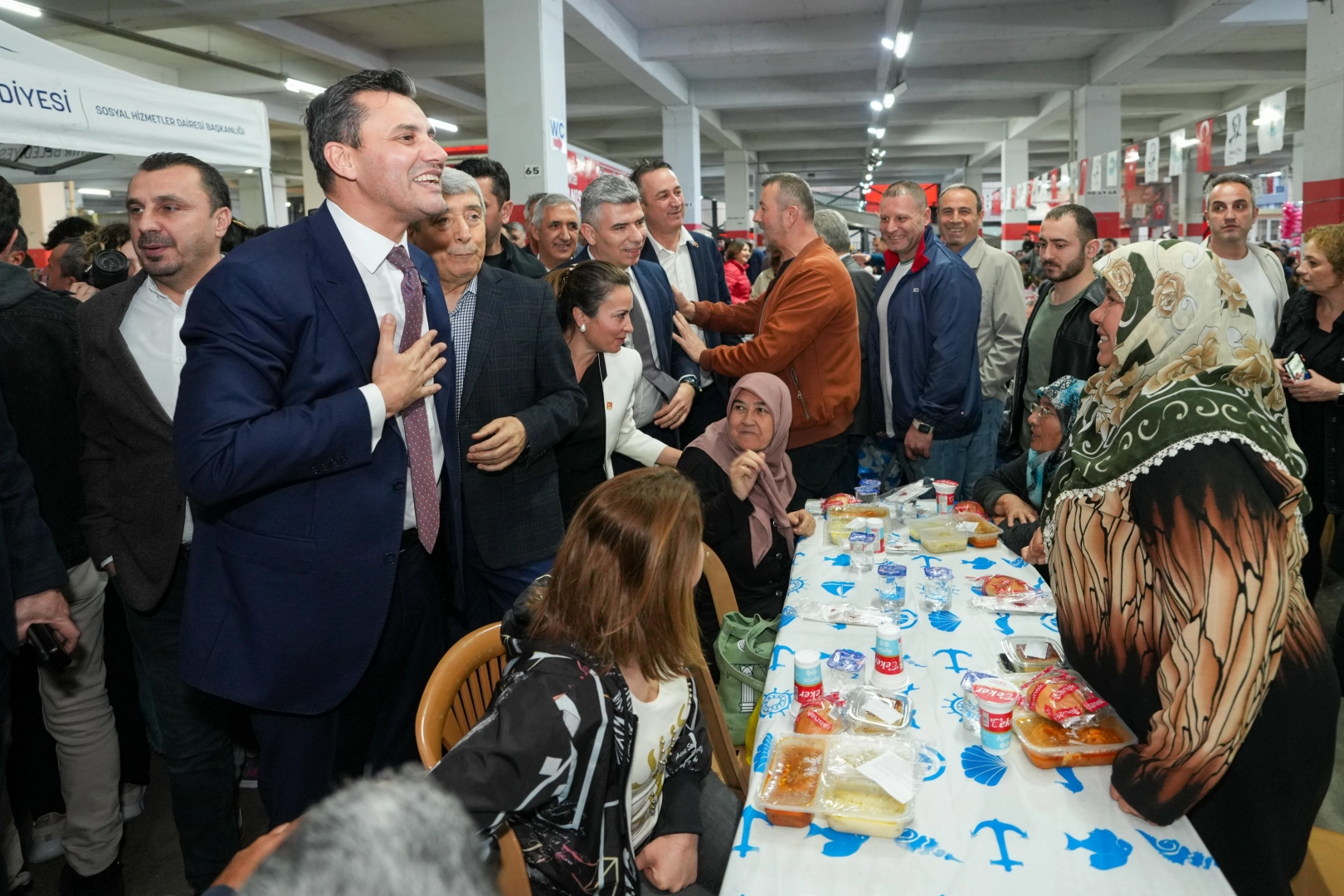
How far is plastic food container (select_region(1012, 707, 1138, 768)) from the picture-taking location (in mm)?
1473

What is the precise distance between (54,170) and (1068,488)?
18.3ft

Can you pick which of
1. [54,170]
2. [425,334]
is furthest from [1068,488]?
[54,170]

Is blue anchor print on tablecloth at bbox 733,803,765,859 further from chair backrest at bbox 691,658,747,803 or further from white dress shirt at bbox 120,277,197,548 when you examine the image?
white dress shirt at bbox 120,277,197,548

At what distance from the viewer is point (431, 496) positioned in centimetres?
183

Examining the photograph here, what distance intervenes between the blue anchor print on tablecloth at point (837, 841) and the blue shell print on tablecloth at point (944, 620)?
2.83 ft

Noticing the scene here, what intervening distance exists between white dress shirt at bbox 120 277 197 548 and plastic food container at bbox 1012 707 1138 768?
1.94m

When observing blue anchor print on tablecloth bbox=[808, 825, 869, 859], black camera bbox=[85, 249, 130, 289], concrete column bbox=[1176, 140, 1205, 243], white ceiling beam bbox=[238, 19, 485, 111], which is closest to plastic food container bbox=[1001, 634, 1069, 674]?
blue anchor print on tablecloth bbox=[808, 825, 869, 859]

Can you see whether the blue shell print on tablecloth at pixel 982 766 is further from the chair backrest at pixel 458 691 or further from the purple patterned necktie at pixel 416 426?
the purple patterned necktie at pixel 416 426

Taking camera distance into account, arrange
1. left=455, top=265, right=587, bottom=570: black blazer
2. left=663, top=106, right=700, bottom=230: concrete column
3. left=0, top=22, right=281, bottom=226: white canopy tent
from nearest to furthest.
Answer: left=455, top=265, right=587, bottom=570: black blazer
left=0, top=22, right=281, bottom=226: white canopy tent
left=663, top=106, right=700, bottom=230: concrete column

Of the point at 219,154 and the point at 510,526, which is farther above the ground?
the point at 219,154

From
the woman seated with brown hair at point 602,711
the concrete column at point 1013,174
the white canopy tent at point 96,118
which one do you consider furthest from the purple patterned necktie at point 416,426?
the concrete column at point 1013,174

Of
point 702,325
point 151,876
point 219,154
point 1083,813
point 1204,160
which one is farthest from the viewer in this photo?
point 1204,160

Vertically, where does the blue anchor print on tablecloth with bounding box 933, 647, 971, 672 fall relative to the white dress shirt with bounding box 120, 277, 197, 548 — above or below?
below

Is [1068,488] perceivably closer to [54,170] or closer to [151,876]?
[151,876]
